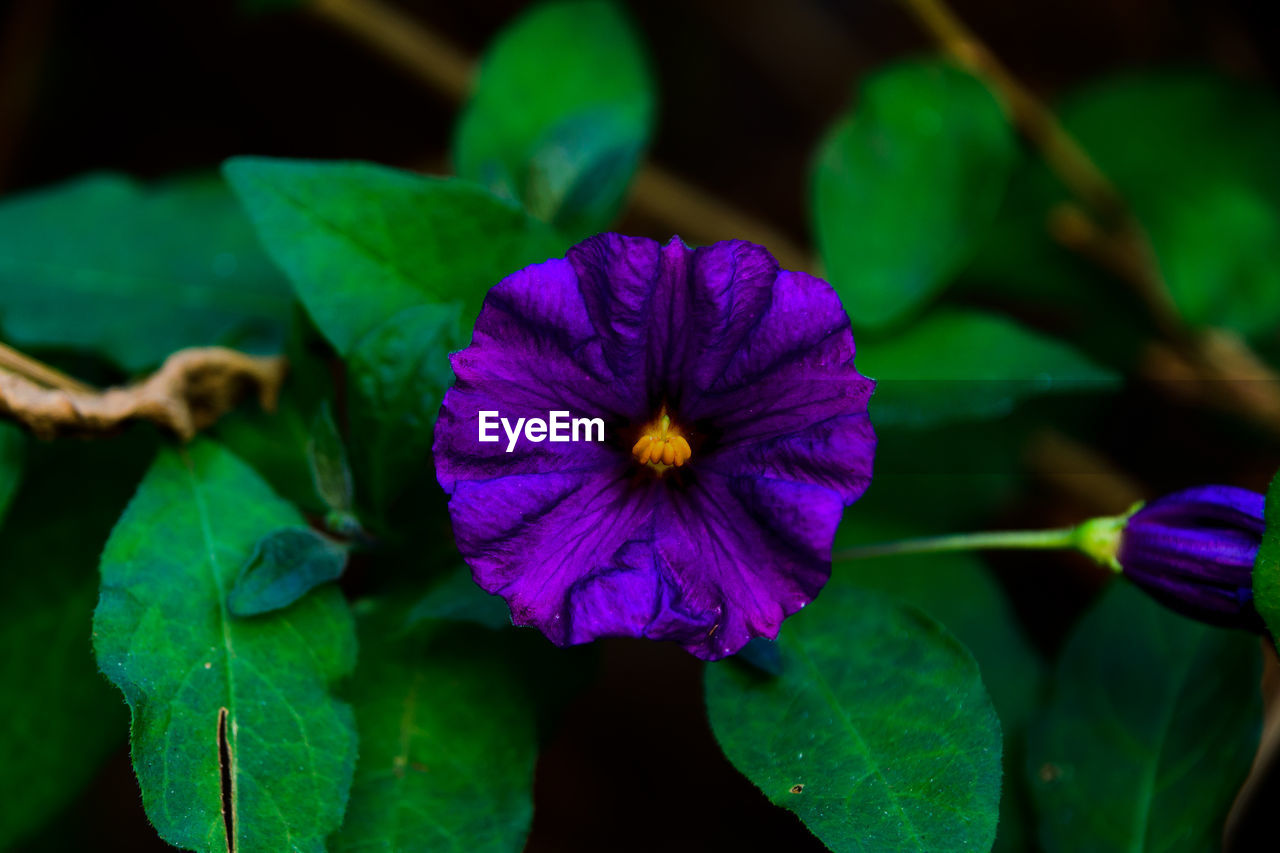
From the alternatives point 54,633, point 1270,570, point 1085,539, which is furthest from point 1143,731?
point 54,633

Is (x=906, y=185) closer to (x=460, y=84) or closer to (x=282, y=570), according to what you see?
(x=460, y=84)

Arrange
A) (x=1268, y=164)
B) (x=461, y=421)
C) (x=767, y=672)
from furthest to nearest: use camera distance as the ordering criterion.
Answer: (x=1268, y=164)
(x=767, y=672)
(x=461, y=421)

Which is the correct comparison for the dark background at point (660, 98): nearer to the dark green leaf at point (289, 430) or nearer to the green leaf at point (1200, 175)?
the green leaf at point (1200, 175)

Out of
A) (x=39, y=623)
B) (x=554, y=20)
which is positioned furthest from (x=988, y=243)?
(x=39, y=623)

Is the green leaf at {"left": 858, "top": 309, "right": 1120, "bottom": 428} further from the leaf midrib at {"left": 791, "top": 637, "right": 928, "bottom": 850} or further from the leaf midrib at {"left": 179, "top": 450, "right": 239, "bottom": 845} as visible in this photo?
the leaf midrib at {"left": 179, "top": 450, "right": 239, "bottom": 845}

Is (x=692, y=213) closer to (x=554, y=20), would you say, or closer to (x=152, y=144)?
(x=554, y=20)

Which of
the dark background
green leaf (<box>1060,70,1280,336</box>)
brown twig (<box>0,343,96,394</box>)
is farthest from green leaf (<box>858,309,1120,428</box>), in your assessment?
brown twig (<box>0,343,96,394</box>)
